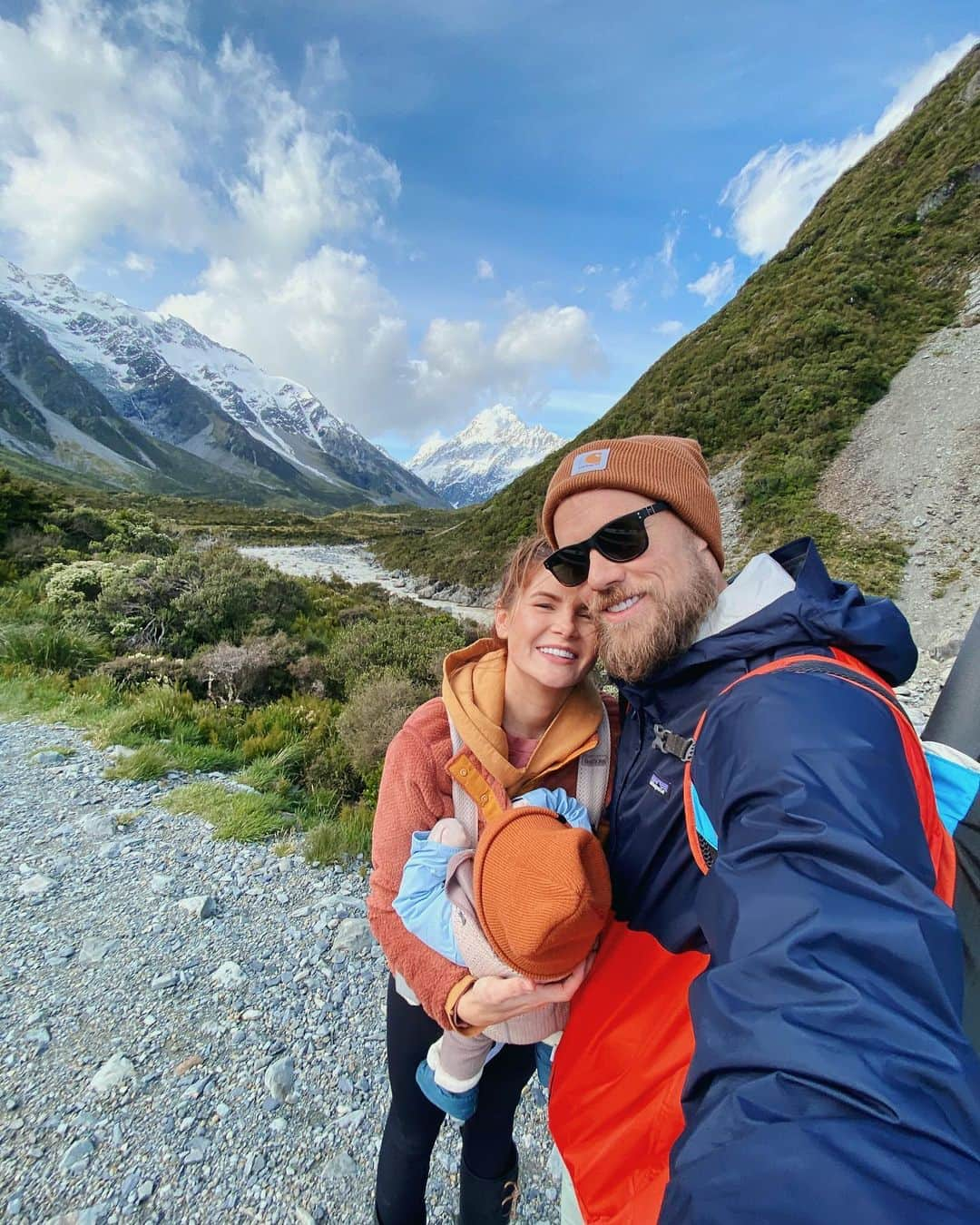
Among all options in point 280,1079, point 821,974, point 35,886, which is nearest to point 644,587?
point 821,974

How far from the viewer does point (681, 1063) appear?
1.04m

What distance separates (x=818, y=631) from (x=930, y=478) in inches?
749

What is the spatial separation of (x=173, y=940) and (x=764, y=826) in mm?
3550

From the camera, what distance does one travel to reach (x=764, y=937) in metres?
0.80

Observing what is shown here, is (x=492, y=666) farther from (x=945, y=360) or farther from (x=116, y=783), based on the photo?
(x=945, y=360)

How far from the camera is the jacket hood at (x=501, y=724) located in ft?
4.98

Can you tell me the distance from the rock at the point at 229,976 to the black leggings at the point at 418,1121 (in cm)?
133

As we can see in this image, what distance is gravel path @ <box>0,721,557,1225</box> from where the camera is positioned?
199 cm

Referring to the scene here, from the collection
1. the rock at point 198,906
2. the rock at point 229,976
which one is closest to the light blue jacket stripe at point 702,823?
the rock at point 229,976

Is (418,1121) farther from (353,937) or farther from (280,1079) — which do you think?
(353,937)

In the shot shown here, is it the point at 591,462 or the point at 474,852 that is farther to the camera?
the point at 591,462

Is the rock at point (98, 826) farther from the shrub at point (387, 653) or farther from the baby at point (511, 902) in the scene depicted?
the baby at point (511, 902)

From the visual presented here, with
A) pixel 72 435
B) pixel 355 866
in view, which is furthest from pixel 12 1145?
pixel 72 435

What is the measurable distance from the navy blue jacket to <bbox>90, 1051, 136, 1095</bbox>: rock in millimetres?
2693
